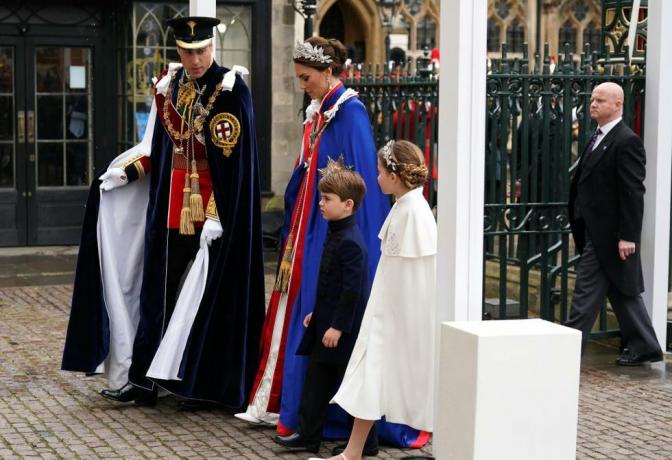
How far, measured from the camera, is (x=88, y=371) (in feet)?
22.6

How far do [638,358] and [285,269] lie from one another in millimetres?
2744

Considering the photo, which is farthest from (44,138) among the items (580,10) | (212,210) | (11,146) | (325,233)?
(580,10)

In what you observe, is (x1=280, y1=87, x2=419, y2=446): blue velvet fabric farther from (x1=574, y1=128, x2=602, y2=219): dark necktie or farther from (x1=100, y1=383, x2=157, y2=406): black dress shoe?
(x1=574, y1=128, x2=602, y2=219): dark necktie

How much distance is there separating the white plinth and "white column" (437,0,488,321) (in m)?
0.88

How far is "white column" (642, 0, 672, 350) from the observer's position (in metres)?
8.35

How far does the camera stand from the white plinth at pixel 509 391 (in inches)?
178

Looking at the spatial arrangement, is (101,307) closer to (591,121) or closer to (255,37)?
(591,121)

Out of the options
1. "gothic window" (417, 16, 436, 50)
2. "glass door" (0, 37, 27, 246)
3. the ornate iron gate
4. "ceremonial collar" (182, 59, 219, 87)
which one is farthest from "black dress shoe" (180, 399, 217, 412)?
→ "gothic window" (417, 16, 436, 50)

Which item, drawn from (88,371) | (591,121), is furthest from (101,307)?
(591,121)

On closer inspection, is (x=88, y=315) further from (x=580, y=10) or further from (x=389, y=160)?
(x=580, y=10)

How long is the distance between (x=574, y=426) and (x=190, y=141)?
285 cm

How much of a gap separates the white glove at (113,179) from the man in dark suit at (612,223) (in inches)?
111

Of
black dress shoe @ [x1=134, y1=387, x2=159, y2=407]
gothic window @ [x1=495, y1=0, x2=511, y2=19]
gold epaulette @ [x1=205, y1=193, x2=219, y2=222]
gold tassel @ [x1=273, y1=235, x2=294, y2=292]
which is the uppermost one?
gothic window @ [x1=495, y1=0, x2=511, y2=19]

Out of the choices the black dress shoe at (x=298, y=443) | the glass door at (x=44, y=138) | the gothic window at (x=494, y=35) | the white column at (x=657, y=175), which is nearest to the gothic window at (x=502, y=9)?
the gothic window at (x=494, y=35)
